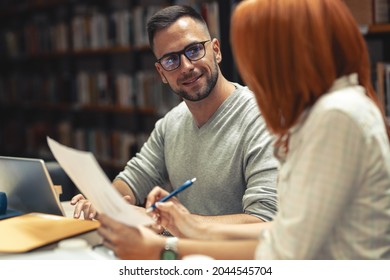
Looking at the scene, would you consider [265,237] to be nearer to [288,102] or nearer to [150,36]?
[288,102]

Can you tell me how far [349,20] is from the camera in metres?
0.92

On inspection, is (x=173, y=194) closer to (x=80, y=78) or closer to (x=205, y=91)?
(x=205, y=91)

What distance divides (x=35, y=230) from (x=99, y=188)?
0.92 feet

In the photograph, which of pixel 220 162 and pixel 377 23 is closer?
pixel 220 162

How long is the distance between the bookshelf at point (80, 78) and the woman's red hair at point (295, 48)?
2082mm

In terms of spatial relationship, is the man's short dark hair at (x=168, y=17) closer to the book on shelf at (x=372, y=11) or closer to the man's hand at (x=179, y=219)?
the man's hand at (x=179, y=219)

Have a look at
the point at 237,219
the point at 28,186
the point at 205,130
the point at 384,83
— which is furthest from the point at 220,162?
the point at 384,83

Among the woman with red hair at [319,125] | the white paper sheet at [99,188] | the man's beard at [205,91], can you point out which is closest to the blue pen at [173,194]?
the white paper sheet at [99,188]

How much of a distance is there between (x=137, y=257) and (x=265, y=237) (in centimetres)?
26

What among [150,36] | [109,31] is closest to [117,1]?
[109,31]

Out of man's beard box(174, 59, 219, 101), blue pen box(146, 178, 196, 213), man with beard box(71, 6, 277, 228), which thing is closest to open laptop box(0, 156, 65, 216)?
man with beard box(71, 6, 277, 228)

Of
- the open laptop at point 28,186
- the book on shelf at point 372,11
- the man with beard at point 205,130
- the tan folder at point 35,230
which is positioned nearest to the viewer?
the tan folder at point 35,230

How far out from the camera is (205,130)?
5.47 feet

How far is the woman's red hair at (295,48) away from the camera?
2.93 feet
